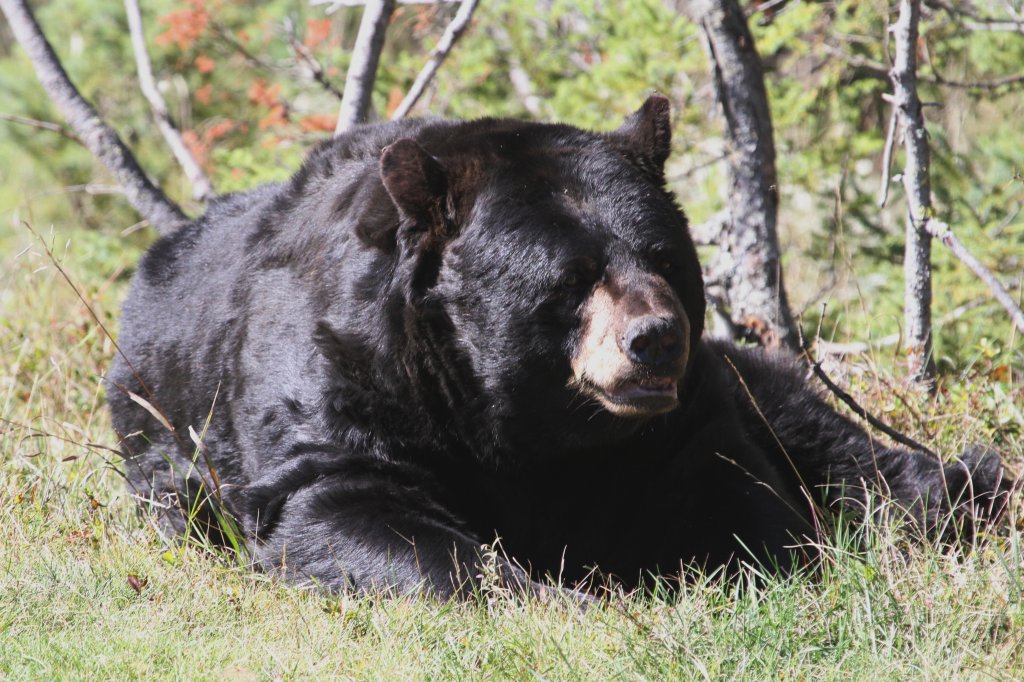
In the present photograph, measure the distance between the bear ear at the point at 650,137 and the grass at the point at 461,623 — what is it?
138cm

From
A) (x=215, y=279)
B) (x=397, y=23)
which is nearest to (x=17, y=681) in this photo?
(x=215, y=279)

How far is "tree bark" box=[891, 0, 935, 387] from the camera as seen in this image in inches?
181

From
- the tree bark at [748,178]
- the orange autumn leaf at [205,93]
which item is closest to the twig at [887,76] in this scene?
the tree bark at [748,178]

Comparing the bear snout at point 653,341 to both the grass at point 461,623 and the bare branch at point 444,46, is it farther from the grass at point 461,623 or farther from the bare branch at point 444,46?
the bare branch at point 444,46

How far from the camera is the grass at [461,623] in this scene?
278 centimetres

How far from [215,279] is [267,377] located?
77cm

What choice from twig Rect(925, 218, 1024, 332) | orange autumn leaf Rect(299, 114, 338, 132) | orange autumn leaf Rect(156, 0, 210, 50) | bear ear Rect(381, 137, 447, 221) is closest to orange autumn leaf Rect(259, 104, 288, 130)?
orange autumn leaf Rect(299, 114, 338, 132)

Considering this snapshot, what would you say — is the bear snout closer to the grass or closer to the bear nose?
the bear nose

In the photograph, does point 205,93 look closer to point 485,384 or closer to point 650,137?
point 650,137

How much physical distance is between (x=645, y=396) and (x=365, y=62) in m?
2.84

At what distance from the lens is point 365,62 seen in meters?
5.61

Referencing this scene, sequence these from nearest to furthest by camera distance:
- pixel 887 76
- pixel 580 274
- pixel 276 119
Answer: pixel 580 274 < pixel 887 76 < pixel 276 119

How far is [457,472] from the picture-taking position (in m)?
3.79

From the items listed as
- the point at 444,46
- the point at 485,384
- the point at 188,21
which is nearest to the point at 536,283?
the point at 485,384
